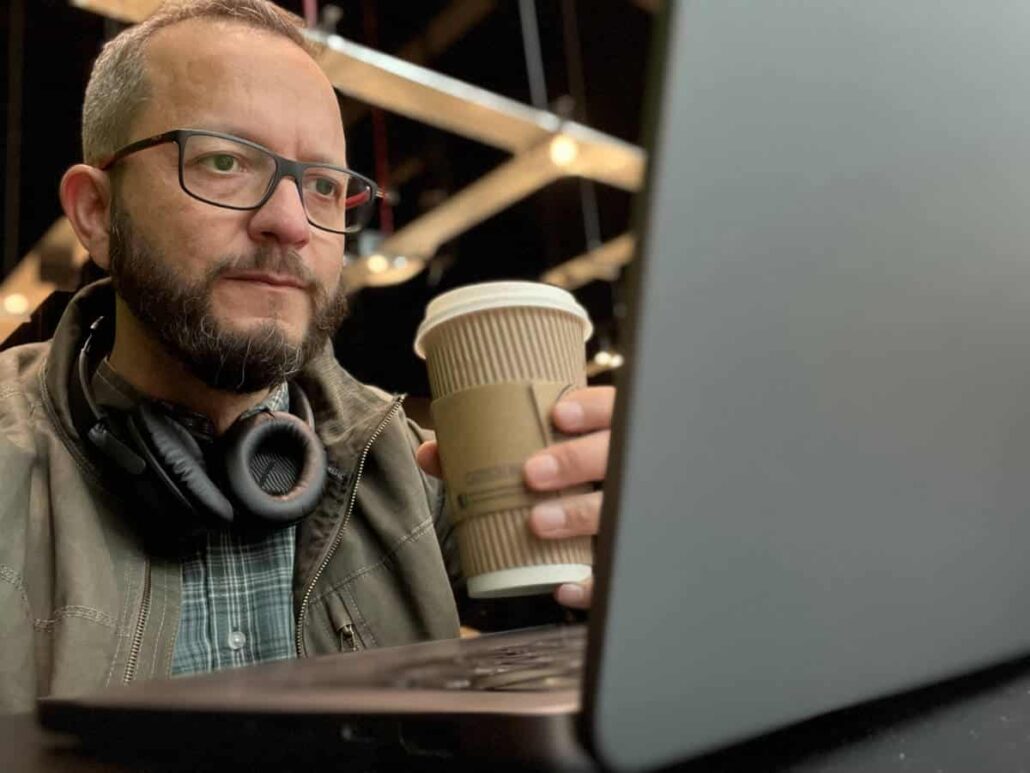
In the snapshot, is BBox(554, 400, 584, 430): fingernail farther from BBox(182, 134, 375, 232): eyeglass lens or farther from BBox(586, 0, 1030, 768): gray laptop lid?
BBox(182, 134, 375, 232): eyeglass lens

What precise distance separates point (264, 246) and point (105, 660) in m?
0.53

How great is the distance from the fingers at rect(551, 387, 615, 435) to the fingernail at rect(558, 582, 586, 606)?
0.35ft

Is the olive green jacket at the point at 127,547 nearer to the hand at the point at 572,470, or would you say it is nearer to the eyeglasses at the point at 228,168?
the eyeglasses at the point at 228,168

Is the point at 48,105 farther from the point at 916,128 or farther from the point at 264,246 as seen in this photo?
the point at 916,128

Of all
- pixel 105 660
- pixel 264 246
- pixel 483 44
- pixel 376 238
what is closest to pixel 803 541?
pixel 105 660

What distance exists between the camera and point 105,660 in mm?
941

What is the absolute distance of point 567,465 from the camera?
0.59 metres

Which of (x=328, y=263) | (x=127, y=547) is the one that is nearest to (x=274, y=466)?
(x=127, y=547)

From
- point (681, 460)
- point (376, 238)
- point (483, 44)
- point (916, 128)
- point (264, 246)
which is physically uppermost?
point (483, 44)

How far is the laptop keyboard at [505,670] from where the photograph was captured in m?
0.35

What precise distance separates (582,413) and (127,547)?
0.67 m

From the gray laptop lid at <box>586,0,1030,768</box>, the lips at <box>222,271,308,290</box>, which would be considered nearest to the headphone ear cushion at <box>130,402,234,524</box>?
the lips at <box>222,271,308,290</box>

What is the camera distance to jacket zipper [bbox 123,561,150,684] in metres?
0.95

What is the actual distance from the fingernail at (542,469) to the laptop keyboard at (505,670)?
4.1 inches
